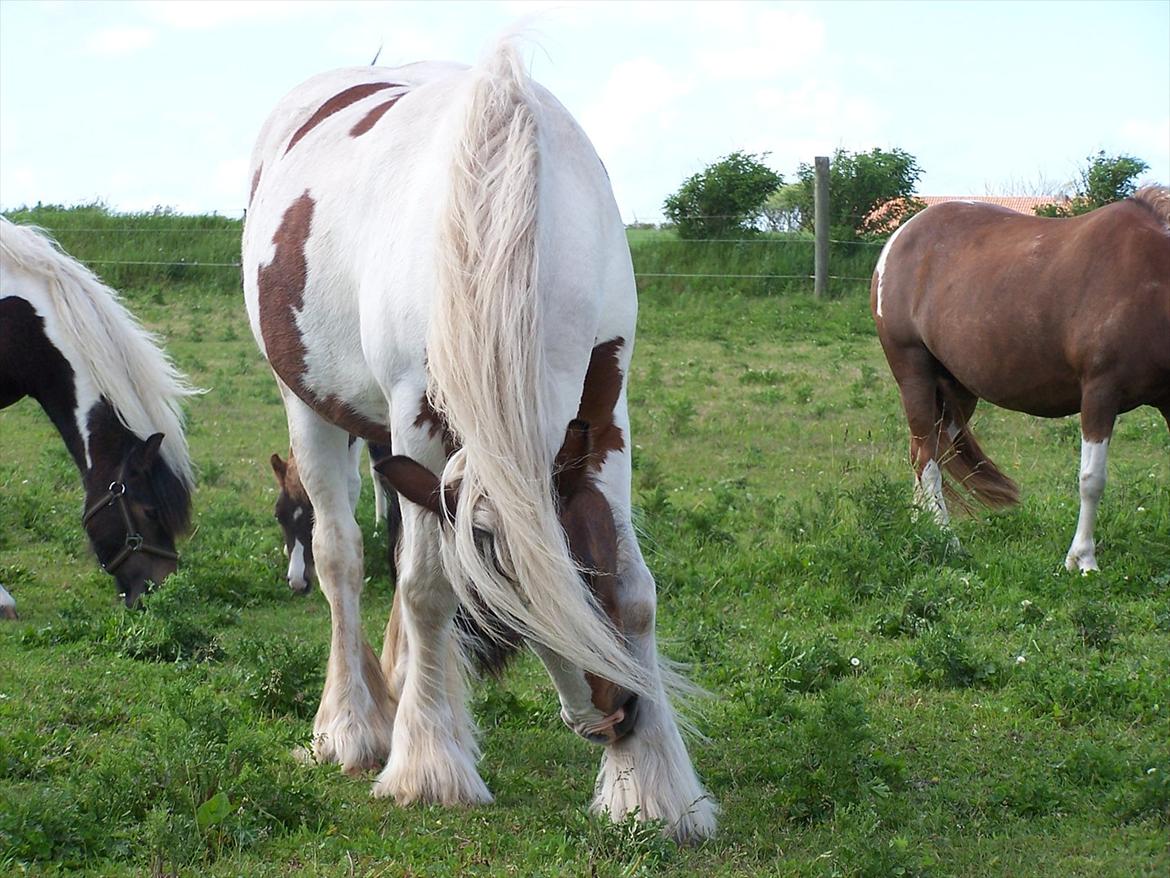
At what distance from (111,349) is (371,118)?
2.51m

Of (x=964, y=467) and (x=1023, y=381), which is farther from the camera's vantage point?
(x=964, y=467)

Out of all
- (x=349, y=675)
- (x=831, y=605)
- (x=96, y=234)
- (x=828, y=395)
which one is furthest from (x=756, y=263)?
(x=349, y=675)

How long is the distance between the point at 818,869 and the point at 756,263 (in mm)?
15414

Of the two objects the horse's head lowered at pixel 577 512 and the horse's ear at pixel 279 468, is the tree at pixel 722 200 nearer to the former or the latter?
the horse's ear at pixel 279 468

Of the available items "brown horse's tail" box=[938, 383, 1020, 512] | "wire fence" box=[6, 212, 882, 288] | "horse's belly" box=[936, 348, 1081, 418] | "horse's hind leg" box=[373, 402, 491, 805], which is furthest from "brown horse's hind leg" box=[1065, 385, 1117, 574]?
"wire fence" box=[6, 212, 882, 288]

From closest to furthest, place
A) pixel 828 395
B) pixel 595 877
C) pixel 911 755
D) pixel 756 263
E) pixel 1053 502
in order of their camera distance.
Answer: pixel 595 877, pixel 911 755, pixel 1053 502, pixel 828 395, pixel 756 263

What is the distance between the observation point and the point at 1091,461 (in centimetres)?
646

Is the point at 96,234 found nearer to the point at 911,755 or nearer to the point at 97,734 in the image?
the point at 97,734

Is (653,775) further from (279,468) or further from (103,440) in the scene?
(279,468)

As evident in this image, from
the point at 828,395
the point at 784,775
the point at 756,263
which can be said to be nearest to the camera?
the point at 784,775

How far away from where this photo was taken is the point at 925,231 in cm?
786

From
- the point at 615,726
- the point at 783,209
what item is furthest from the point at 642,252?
the point at 615,726

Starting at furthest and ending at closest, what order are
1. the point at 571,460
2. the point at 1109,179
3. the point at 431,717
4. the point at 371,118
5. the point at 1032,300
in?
1. the point at 1109,179
2. the point at 1032,300
3. the point at 371,118
4. the point at 431,717
5. the point at 571,460

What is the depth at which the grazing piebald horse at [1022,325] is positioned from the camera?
21.0 ft
